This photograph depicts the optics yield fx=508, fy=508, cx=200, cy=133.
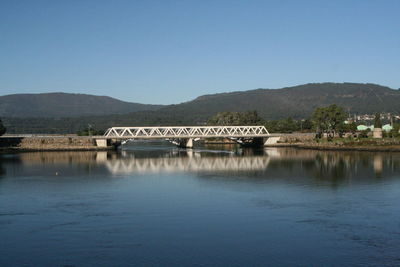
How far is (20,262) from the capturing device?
67.5 ft

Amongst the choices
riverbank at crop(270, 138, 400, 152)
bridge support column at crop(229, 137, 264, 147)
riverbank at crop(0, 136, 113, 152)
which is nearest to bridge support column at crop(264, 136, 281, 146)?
bridge support column at crop(229, 137, 264, 147)

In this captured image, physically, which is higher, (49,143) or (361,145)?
(49,143)

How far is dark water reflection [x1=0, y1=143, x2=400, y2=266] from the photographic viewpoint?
69.4 ft

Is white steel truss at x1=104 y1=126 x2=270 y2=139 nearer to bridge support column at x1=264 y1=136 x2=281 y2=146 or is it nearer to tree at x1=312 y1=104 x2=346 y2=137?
bridge support column at x1=264 y1=136 x2=281 y2=146

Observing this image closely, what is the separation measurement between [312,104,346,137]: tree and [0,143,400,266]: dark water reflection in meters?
61.0

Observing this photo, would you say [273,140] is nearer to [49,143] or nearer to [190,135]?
[190,135]

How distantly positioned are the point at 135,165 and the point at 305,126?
91.8 metres

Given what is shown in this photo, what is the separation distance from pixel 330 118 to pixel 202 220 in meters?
85.7

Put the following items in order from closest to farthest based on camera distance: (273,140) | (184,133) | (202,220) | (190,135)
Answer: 1. (202,220)
2. (190,135)
3. (273,140)
4. (184,133)

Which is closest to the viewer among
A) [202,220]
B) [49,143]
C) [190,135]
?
[202,220]

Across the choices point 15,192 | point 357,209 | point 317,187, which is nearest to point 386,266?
point 357,209

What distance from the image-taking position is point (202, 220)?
1094 inches

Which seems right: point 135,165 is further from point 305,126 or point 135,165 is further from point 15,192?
point 305,126

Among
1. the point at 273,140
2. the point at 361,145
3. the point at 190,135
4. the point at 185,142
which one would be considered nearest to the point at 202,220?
the point at 361,145
